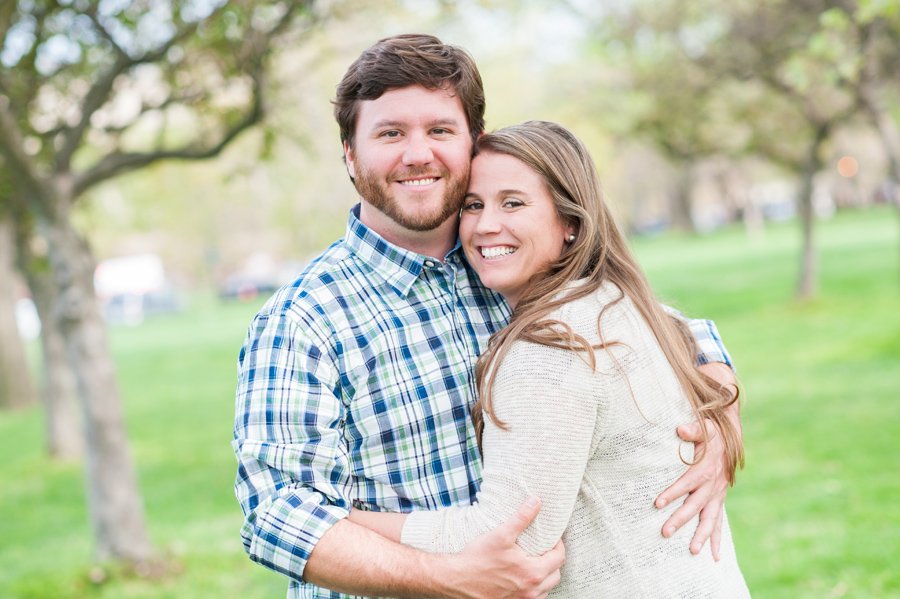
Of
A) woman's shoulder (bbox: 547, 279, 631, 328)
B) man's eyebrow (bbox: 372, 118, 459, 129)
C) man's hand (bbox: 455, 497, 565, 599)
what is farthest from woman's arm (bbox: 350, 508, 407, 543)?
man's eyebrow (bbox: 372, 118, 459, 129)

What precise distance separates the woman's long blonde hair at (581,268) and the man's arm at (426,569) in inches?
14.3

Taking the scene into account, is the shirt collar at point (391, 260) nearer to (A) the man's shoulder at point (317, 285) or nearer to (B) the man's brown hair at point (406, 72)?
(A) the man's shoulder at point (317, 285)

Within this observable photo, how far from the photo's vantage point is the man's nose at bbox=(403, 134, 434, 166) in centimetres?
230

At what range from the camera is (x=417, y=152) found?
7.55ft

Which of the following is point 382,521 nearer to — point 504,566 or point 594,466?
point 504,566

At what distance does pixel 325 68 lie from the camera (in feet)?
31.6

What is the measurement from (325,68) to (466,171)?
7.75 meters

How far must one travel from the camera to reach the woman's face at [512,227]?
2293 mm

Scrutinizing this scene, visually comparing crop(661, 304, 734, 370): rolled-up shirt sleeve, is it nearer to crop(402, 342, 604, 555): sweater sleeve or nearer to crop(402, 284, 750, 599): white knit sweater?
crop(402, 284, 750, 599): white knit sweater

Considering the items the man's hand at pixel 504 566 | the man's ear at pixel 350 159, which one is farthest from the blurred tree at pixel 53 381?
the man's hand at pixel 504 566

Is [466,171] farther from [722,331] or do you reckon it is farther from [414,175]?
[722,331]

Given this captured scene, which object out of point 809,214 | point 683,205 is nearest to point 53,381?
point 809,214

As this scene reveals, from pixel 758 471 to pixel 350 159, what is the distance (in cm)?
575

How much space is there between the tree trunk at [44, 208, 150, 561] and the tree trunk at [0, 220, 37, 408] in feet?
32.2
